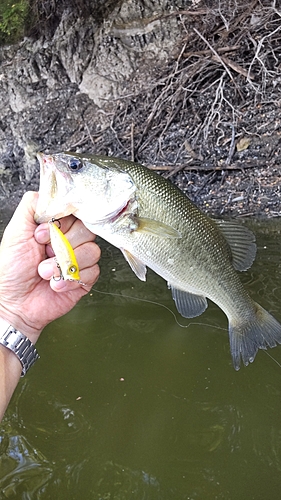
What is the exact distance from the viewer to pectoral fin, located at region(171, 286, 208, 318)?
2395mm

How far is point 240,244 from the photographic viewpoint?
244cm

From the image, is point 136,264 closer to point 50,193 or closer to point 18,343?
point 50,193

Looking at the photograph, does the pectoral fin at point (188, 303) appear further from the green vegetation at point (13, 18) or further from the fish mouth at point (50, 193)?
the green vegetation at point (13, 18)

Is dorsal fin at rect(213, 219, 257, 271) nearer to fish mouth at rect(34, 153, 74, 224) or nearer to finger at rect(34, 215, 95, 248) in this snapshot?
finger at rect(34, 215, 95, 248)

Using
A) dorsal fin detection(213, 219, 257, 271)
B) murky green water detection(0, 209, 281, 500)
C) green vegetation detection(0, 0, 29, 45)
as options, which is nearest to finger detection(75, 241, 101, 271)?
dorsal fin detection(213, 219, 257, 271)

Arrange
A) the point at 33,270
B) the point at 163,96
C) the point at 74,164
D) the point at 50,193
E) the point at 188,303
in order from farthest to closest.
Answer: the point at 163,96 < the point at 188,303 < the point at 33,270 < the point at 74,164 < the point at 50,193

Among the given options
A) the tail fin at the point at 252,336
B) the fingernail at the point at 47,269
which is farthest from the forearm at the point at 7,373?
the tail fin at the point at 252,336

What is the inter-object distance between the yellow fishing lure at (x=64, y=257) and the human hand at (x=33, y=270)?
6.0 inches

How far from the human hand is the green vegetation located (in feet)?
28.0

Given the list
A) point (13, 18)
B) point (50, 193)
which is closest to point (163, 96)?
point (13, 18)

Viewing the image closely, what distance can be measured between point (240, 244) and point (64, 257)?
3.41 feet

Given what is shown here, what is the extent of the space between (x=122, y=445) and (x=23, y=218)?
1707mm

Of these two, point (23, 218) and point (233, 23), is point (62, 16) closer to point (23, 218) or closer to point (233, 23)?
point (233, 23)

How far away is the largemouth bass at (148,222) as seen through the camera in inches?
79.4
